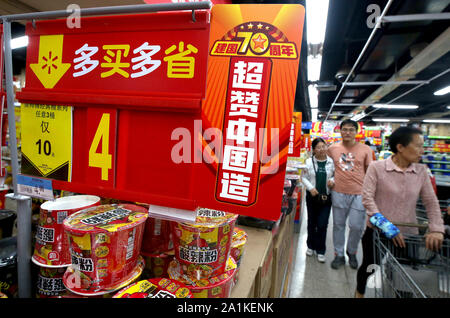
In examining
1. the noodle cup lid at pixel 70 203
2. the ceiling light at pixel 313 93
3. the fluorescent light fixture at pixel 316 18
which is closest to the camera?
the noodle cup lid at pixel 70 203

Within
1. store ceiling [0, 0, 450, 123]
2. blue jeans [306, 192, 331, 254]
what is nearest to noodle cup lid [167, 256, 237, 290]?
store ceiling [0, 0, 450, 123]

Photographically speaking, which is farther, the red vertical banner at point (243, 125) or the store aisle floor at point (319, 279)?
the store aisle floor at point (319, 279)

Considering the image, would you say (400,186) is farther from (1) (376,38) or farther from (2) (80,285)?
(1) (376,38)

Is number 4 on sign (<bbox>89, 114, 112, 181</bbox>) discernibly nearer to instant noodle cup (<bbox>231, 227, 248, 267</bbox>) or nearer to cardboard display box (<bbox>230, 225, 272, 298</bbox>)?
instant noodle cup (<bbox>231, 227, 248, 267</bbox>)

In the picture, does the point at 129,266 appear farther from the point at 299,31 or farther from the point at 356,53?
the point at 356,53

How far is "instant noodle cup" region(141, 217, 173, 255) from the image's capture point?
1098mm

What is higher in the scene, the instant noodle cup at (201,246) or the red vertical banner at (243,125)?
the red vertical banner at (243,125)

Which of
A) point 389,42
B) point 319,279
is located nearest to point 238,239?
point 319,279

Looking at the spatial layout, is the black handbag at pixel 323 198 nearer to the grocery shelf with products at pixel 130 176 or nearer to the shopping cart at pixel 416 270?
the shopping cart at pixel 416 270

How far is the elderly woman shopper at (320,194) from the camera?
3.50 m

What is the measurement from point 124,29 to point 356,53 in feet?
23.1

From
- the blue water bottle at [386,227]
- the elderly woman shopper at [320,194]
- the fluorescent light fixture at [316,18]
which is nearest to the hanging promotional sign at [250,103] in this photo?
the blue water bottle at [386,227]

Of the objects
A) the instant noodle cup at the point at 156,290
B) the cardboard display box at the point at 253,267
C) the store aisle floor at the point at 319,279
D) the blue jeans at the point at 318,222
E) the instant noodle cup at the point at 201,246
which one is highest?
the instant noodle cup at the point at 201,246

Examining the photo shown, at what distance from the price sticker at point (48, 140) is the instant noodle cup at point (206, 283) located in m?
0.57
